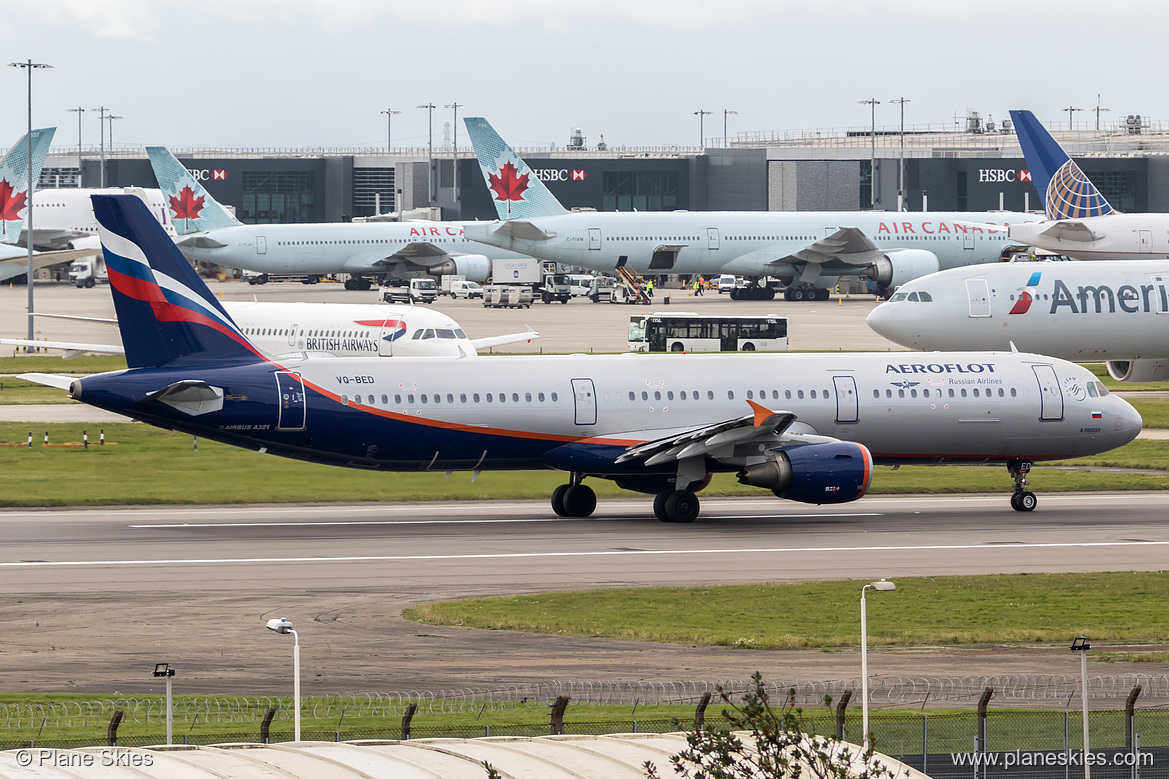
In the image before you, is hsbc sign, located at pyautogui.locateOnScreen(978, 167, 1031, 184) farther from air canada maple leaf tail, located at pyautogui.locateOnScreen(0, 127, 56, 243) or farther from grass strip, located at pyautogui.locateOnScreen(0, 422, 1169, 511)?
grass strip, located at pyautogui.locateOnScreen(0, 422, 1169, 511)

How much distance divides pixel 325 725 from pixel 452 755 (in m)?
5.14

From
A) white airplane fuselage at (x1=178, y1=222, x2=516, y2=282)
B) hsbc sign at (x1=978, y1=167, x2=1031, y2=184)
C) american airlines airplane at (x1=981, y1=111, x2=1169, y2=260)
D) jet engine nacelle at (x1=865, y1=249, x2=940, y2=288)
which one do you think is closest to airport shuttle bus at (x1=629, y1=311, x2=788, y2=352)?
american airlines airplane at (x1=981, y1=111, x2=1169, y2=260)

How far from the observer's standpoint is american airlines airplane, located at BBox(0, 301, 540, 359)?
60.8m

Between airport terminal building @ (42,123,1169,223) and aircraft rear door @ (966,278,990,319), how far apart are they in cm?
10209

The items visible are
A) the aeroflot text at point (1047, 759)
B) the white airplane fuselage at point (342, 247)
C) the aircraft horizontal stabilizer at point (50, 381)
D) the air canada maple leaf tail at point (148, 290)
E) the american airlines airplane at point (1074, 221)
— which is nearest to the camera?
the aeroflot text at point (1047, 759)

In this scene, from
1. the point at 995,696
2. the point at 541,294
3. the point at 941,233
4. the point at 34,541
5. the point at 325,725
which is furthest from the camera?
the point at 541,294

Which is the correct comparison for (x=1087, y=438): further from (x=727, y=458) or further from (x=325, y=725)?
(x=325, y=725)

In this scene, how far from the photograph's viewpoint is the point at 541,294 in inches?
5054

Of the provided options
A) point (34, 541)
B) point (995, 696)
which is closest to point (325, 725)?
point (995, 696)

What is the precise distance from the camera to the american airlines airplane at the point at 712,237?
→ 117m

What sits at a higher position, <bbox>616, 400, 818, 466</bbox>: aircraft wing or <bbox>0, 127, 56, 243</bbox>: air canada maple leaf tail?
<bbox>0, 127, 56, 243</bbox>: air canada maple leaf tail

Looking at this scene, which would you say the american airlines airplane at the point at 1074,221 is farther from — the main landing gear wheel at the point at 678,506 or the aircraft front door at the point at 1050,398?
the main landing gear wheel at the point at 678,506

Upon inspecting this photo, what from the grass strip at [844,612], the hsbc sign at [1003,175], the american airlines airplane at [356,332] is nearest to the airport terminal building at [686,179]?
the hsbc sign at [1003,175]

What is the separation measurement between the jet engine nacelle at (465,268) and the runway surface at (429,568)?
8632 centimetres
